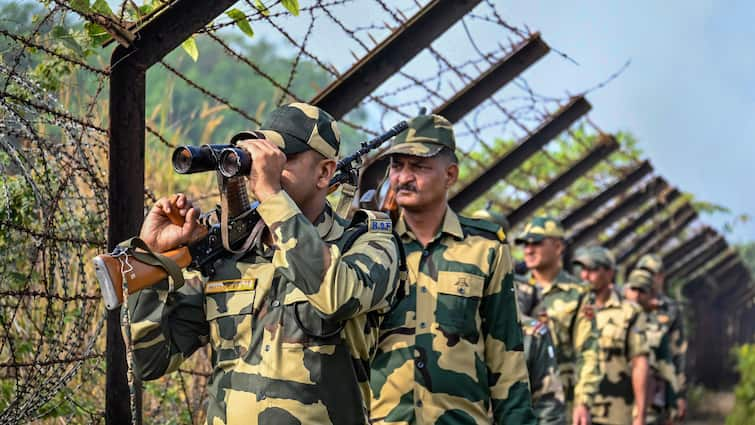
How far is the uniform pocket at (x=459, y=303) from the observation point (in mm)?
4375

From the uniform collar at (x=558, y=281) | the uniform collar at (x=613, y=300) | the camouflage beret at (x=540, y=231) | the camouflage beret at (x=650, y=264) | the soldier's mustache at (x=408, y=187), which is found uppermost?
the camouflage beret at (x=650, y=264)

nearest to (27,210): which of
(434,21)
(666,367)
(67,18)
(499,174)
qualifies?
(67,18)

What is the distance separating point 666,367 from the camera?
33.7ft

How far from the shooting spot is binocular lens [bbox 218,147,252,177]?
2.88m

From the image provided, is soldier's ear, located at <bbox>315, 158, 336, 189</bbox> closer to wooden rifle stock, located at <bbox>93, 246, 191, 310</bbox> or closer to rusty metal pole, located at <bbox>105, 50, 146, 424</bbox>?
wooden rifle stock, located at <bbox>93, 246, 191, 310</bbox>

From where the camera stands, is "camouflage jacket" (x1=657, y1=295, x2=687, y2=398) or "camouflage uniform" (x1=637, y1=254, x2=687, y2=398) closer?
"camouflage uniform" (x1=637, y1=254, x2=687, y2=398)

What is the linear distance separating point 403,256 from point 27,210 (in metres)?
1.51

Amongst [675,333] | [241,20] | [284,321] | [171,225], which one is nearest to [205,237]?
[171,225]

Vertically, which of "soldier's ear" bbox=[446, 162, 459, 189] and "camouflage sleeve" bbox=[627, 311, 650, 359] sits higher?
"soldier's ear" bbox=[446, 162, 459, 189]

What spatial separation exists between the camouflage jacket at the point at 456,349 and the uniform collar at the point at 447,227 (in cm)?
8

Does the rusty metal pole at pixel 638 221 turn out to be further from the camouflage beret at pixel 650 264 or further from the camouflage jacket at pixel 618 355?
the camouflage jacket at pixel 618 355

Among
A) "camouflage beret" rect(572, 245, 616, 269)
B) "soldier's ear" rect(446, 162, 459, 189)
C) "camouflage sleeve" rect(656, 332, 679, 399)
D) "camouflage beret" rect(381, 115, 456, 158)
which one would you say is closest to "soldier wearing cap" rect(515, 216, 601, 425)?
"camouflage beret" rect(572, 245, 616, 269)

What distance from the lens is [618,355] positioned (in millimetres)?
8305

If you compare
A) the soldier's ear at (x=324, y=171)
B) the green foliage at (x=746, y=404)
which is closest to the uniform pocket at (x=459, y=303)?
the soldier's ear at (x=324, y=171)
